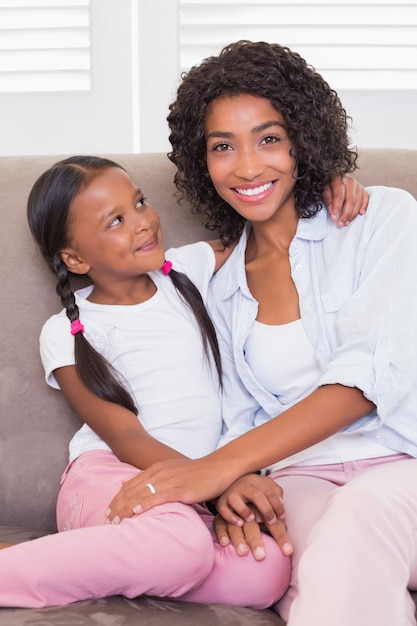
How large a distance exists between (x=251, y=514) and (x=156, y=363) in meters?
0.41

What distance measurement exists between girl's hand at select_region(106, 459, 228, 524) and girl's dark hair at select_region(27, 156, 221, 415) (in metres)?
0.26

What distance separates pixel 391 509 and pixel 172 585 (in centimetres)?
35

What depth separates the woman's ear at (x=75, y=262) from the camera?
173 centimetres

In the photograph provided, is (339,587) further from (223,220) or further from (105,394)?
(223,220)

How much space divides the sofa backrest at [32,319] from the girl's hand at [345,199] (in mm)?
164

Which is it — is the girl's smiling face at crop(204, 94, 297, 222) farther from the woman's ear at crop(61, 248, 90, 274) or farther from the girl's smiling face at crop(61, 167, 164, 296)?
the woman's ear at crop(61, 248, 90, 274)

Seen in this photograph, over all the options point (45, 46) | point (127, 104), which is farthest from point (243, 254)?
point (45, 46)

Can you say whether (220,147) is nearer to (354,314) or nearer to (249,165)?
(249,165)

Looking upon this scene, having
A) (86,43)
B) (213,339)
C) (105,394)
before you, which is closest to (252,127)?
(213,339)

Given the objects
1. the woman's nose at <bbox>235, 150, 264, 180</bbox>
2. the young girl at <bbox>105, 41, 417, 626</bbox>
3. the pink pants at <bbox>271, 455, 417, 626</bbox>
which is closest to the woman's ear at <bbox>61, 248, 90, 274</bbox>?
the young girl at <bbox>105, 41, 417, 626</bbox>

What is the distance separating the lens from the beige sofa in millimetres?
1705

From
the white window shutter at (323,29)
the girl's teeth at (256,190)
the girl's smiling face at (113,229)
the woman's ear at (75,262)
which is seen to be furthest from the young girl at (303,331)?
the white window shutter at (323,29)

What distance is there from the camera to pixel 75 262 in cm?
173

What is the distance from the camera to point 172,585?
129 cm
